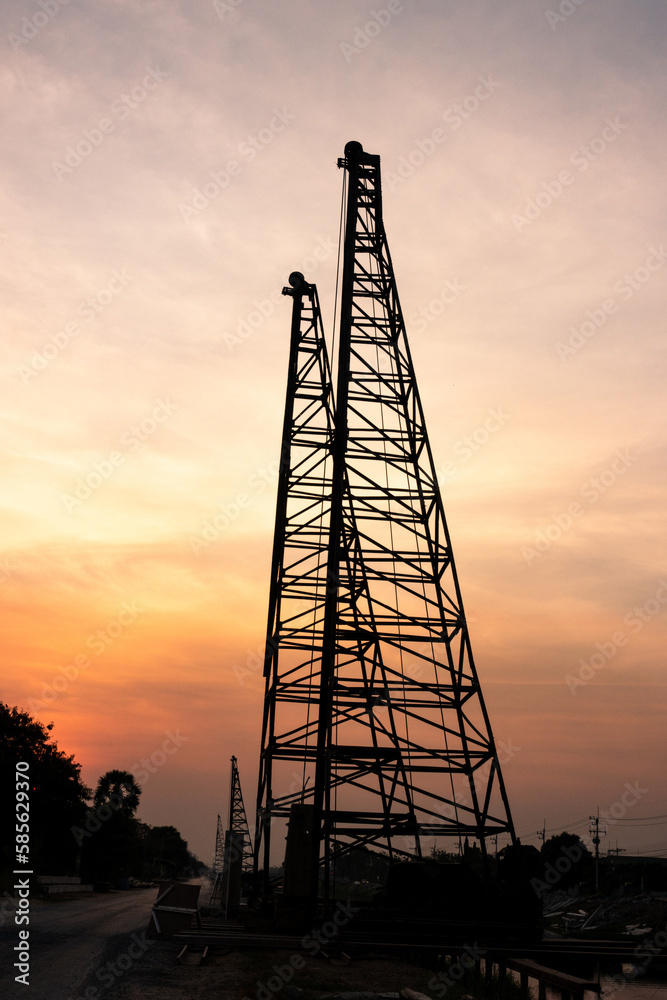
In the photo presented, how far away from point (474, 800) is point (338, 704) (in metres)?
4.28

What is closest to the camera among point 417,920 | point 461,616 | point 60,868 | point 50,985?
point 50,985

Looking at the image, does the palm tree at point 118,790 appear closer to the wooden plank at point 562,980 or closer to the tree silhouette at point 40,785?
the tree silhouette at point 40,785

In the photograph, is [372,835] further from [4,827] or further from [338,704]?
[4,827]

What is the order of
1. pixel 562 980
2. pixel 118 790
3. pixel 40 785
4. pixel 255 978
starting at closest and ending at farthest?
1. pixel 562 980
2. pixel 255 978
3. pixel 40 785
4. pixel 118 790

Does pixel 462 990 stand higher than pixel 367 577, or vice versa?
pixel 367 577

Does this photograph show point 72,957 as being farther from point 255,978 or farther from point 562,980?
point 562,980

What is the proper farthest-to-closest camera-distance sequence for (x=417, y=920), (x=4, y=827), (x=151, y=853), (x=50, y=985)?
(x=151, y=853) < (x=4, y=827) < (x=417, y=920) < (x=50, y=985)

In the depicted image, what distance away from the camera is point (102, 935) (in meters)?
21.9

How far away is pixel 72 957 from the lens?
16625 millimetres

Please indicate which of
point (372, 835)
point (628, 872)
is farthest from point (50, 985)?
point (628, 872)

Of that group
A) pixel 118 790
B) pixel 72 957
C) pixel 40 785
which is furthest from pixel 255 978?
pixel 118 790

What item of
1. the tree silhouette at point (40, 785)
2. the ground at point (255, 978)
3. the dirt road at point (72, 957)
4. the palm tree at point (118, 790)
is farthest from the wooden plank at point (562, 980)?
the palm tree at point (118, 790)

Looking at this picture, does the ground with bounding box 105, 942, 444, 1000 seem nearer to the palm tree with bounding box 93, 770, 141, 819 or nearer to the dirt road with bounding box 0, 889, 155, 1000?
the dirt road with bounding box 0, 889, 155, 1000

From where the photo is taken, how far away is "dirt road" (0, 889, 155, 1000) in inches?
500
